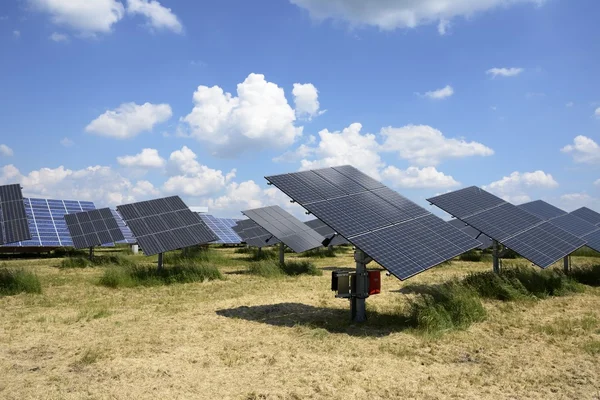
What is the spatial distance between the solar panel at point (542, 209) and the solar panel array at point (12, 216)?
23.5 metres

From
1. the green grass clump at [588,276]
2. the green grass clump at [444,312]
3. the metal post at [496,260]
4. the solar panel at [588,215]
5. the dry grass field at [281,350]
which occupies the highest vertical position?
the solar panel at [588,215]

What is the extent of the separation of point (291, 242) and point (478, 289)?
1004 cm

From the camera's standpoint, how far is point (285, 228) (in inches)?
926

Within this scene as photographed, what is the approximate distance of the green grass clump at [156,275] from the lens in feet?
51.7

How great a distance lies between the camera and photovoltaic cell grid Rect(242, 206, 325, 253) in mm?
21750

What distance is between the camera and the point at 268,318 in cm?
1084

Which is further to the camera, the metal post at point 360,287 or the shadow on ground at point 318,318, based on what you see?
the metal post at point 360,287

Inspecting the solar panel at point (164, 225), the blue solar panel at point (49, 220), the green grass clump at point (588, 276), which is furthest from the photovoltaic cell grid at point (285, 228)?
the blue solar panel at point (49, 220)

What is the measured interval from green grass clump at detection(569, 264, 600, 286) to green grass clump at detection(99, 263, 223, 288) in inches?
541

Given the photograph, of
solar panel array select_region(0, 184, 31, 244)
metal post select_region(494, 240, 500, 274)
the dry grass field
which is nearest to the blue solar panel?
solar panel array select_region(0, 184, 31, 244)

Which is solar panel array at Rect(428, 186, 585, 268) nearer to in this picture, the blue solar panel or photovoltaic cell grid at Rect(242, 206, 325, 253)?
photovoltaic cell grid at Rect(242, 206, 325, 253)

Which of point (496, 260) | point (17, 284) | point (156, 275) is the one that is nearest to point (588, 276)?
point (496, 260)

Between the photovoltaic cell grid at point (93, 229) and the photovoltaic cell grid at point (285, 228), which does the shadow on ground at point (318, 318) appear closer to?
the photovoltaic cell grid at point (285, 228)

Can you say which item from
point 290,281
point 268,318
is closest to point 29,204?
point 290,281
